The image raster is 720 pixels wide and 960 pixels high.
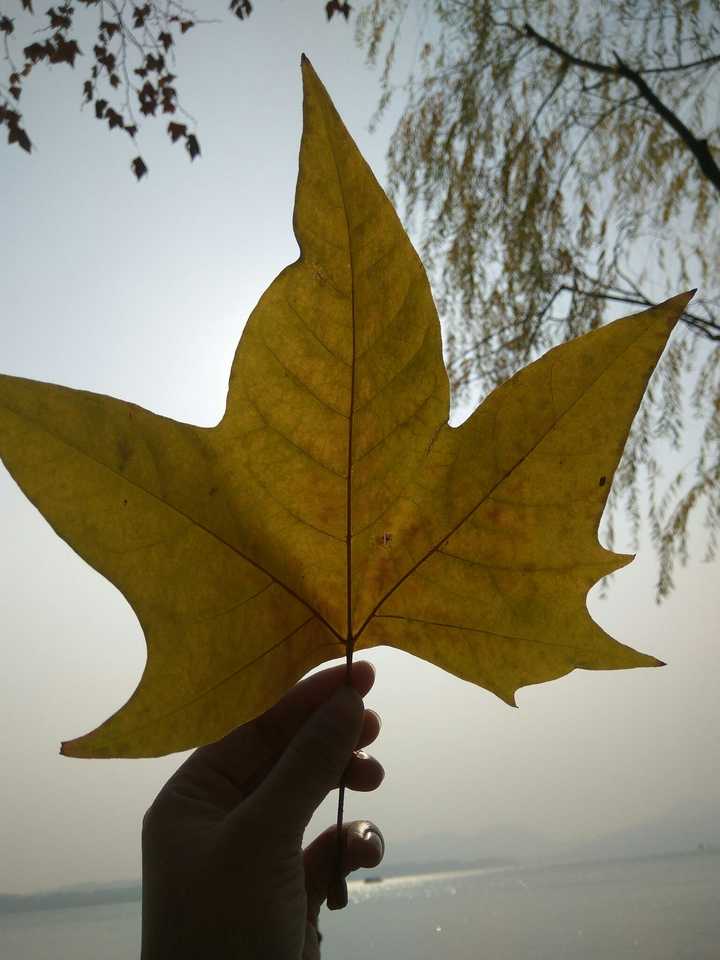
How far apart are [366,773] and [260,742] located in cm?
20

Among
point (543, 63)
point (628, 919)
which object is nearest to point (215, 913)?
point (543, 63)

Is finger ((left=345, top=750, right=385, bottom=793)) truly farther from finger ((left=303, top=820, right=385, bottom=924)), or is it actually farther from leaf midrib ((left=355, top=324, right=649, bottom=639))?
leaf midrib ((left=355, top=324, right=649, bottom=639))

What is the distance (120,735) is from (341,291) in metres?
0.48

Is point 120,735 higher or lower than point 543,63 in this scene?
lower

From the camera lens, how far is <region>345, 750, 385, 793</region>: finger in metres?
1.15

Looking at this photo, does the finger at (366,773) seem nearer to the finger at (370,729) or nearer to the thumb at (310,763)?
the finger at (370,729)

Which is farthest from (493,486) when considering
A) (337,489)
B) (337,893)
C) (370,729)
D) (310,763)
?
(370,729)

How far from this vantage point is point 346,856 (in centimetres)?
114

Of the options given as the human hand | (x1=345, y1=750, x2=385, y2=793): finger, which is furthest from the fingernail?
(x1=345, y1=750, x2=385, y2=793): finger

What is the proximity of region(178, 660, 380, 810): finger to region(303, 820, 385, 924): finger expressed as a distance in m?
0.18

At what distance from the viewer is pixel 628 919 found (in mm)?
36281

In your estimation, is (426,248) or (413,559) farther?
(426,248)

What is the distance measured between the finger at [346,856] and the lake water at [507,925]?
18.3 m

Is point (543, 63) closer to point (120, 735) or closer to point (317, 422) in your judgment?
point (317, 422)
